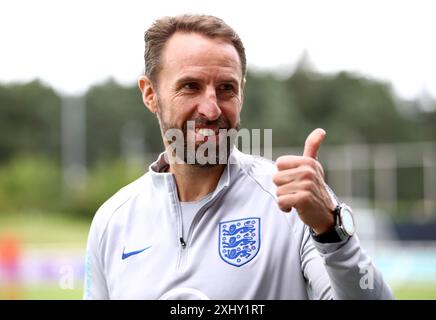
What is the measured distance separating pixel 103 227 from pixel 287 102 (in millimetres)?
25595

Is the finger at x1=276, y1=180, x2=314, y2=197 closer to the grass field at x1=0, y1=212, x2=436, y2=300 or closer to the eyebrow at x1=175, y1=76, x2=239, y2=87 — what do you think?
the eyebrow at x1=175, y1=76, x2=239, y2=87

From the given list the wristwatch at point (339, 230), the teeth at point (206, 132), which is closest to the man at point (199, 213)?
the teeth at point (206, 132)

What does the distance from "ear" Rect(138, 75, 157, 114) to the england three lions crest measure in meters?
0.46

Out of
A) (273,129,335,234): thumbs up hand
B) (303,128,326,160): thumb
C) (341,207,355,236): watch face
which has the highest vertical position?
(303,128,326,160): thumb

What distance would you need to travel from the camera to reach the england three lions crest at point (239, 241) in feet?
5.65

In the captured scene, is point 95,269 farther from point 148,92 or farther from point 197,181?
point 148,92

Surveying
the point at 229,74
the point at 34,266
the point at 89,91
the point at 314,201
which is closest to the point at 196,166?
the point at 229,74

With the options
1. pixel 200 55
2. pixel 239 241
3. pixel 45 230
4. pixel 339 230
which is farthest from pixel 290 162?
pixel 45 230

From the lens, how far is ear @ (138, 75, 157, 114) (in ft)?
6.67

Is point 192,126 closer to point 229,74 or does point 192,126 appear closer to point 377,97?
point 229,74

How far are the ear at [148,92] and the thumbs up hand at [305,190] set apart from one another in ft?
2.49

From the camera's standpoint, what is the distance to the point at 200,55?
181cm

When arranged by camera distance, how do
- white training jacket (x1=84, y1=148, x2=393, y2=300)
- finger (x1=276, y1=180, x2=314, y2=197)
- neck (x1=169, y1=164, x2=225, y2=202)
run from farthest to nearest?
neck (x1=169, y1=164, x2=225, y2=202) → white training jacket (x1=84, y1=148, x2=393, y2=300) → finger (x1=276, y1=180, x2=314, y2=197)

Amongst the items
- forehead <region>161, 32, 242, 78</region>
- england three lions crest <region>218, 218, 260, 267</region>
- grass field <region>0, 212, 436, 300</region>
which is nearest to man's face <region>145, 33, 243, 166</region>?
forehead <region>161, 32, 242, 78</region>
